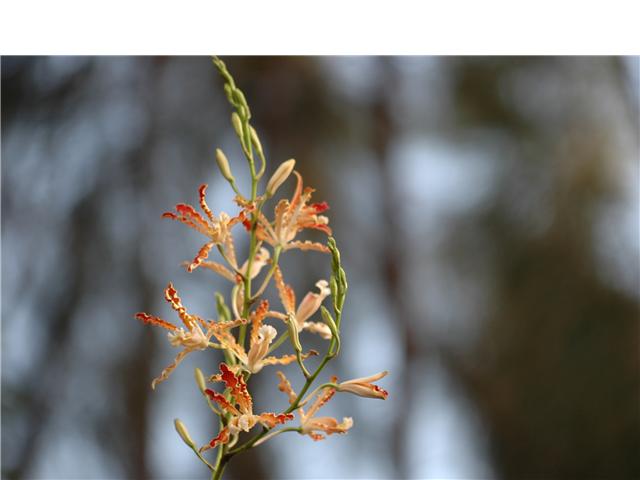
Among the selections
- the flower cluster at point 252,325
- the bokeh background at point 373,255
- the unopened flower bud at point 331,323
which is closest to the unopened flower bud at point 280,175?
the flower cluster at point 252,325

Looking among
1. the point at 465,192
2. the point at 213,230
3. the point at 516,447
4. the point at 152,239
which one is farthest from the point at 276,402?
the point at 213,230

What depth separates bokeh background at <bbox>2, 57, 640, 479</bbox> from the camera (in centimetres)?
237

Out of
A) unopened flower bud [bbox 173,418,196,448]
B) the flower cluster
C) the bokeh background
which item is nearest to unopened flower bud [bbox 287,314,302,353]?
the flower cluster

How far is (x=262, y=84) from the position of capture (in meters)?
2.88

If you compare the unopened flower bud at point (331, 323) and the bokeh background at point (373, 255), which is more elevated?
the bokeh background at point (373, 255)

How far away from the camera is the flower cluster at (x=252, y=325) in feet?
1.50

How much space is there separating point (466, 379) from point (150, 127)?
150 cm

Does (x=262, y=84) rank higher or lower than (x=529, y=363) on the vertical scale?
higher

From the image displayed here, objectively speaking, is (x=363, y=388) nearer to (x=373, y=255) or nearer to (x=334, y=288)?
(x=334, y=288)

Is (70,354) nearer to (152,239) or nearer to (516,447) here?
(152,239)

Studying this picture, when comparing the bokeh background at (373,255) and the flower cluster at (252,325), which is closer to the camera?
the flower cluster at (252,325)

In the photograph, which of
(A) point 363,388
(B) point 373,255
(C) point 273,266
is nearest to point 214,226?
(C) point 273,266

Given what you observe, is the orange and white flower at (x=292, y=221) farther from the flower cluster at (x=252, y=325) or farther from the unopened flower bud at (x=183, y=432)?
the unopened flower bud at (x=183, y=432)

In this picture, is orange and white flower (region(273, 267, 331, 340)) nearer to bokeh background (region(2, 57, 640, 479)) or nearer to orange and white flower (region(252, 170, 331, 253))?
orange and white flower (region(252, 170, 331, 253))
